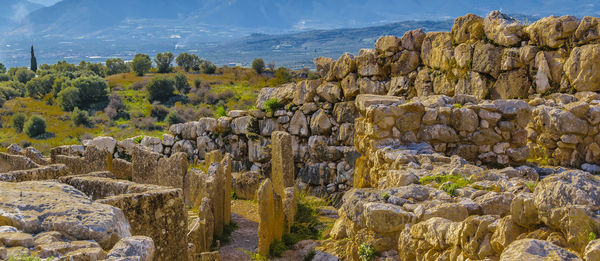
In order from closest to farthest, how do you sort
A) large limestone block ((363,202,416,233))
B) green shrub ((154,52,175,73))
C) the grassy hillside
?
large limestone block ((363,202,416,233)) → the grassy hillside → green shrub ((154,52,175,73))

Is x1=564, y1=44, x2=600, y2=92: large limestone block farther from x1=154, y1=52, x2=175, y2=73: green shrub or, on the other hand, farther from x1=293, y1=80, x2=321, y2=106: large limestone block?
x1=154, y1=52, x2=175, y2=73: green shrub

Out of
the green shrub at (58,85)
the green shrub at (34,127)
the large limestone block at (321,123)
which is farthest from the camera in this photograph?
the green shrub at (58,85)

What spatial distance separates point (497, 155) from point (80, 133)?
88.4 ft

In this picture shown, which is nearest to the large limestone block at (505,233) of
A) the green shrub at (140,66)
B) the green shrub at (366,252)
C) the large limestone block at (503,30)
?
the green shrub at (366,252)

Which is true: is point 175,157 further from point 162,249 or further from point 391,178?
point 162,249

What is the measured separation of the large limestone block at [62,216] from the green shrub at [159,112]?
31.7 meters

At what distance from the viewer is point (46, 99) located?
135 ft

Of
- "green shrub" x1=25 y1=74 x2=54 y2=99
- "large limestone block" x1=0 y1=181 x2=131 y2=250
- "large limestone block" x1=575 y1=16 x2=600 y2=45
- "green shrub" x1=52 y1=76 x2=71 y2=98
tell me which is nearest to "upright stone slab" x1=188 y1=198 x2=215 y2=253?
"large limestone block" x1=0 y1=181 x2=131 y2=250

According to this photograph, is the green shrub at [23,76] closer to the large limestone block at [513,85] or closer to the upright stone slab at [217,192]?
the upright stone slab at [217,192]

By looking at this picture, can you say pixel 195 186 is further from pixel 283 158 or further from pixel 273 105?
pixel 273 105

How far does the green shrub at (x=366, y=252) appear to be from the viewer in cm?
527

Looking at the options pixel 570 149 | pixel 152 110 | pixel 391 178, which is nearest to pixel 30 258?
pixel 391 178

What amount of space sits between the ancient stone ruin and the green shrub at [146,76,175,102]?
2584 cm

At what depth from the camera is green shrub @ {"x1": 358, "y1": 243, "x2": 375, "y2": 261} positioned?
5.27 metres
